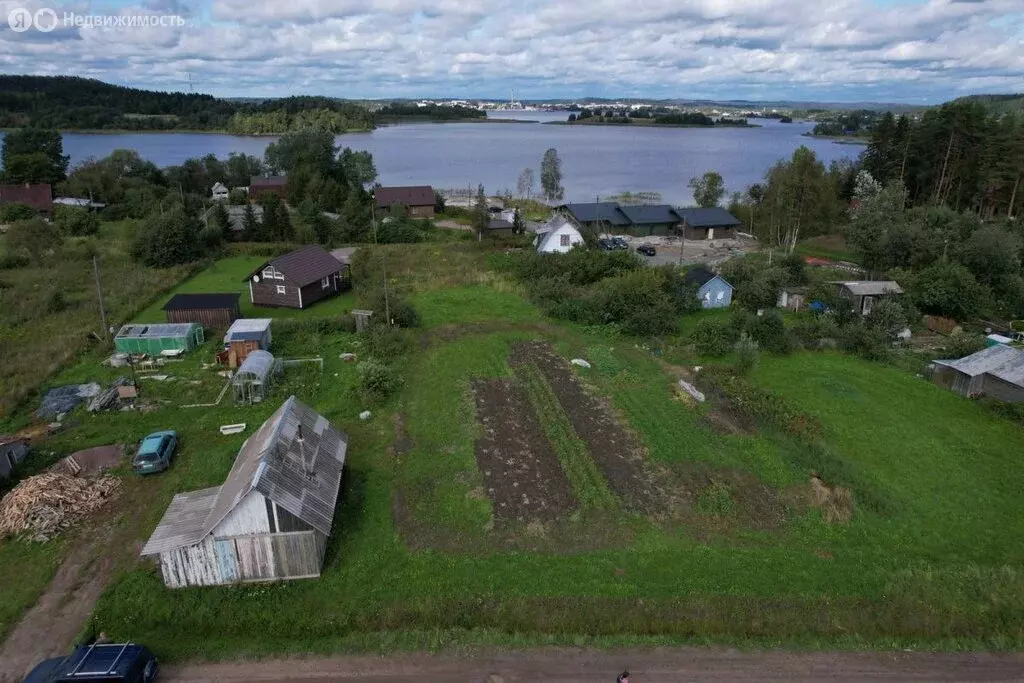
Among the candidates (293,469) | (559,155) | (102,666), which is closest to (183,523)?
(293,469)

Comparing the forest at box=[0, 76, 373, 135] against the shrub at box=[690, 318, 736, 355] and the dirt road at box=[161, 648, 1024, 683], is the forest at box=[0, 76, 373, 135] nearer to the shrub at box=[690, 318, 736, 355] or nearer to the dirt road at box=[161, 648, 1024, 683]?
the shrub at box=[690, 318, 736, 355]

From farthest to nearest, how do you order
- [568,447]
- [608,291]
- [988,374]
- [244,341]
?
[608,291] → [244,341] → [988,374] → [568,447]

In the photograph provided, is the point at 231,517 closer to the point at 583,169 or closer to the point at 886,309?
the point at 886,309

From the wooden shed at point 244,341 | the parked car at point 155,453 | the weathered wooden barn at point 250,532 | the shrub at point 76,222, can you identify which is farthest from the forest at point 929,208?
the shrub at point 76,222

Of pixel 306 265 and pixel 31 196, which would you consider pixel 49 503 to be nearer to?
pixel 306 265

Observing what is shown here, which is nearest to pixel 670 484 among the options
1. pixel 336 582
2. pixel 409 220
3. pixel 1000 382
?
pixel 336 582

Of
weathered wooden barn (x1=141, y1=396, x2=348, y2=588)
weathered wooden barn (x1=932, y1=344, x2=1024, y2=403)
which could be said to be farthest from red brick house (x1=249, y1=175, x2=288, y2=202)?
weathered wooden barn (x1=932, y1=344, x2=1024, y2=403)

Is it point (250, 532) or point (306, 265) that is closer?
point (250, 532)
